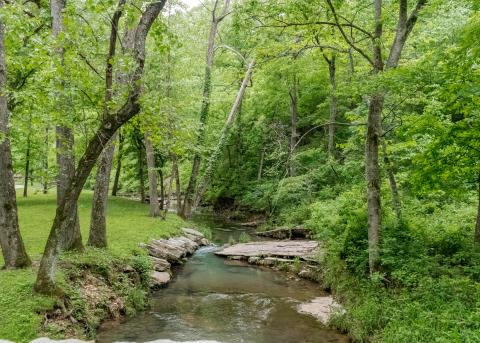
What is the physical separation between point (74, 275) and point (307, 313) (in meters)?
5.81

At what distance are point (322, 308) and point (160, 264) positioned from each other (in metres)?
5.98

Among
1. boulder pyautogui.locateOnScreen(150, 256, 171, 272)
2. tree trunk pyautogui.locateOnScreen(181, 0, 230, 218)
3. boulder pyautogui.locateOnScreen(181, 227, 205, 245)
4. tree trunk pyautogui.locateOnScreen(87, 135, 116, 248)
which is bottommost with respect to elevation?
boulder pyautogui.locateOnScreen(150, 256, 171, 272)

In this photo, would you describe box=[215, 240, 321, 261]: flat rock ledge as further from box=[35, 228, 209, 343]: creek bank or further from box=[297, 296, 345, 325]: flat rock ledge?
box=[35, 228, 209, 343]: creek bank

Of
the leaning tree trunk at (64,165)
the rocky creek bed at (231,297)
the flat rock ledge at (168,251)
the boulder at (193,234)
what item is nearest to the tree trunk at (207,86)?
A: the boulder at (193,234)

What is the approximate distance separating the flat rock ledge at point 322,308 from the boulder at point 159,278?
4358 mm

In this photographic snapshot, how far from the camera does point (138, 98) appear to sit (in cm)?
753

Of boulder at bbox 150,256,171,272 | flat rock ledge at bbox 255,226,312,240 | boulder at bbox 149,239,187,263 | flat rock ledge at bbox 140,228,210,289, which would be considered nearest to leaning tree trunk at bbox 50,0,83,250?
flat rock ledge at bbox 140,228,210,289

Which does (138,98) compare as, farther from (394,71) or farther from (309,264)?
(309,264)

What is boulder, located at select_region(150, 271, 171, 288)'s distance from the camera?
1248cm

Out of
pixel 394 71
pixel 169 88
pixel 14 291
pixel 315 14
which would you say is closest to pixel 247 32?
pixel 315 14

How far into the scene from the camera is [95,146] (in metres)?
7.80

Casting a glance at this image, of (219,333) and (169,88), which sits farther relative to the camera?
(169,88)

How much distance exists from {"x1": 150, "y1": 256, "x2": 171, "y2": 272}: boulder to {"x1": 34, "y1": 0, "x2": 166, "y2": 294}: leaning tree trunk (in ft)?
19.1

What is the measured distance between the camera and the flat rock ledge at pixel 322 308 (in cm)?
974
